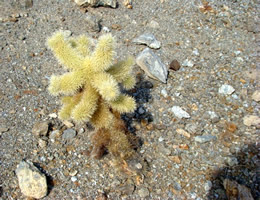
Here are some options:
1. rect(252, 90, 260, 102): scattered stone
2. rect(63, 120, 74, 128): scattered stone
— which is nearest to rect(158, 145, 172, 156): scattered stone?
rect(63, 120, 74, 128): scattered stone

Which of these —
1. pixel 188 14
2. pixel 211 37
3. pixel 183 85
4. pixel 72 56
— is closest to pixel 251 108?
pixel 183 85

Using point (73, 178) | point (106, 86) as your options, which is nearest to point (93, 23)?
point (106, 86)

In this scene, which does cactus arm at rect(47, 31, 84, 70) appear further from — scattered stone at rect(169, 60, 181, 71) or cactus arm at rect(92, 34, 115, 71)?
scattered stone at rect(169, 60, 181, 71)

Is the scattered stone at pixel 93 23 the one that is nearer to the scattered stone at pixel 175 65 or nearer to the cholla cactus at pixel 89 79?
the scattered stone at pixel 175 65

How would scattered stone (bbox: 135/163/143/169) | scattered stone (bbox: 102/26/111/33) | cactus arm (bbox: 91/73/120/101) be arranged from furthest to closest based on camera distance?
scattered stone (bbox: 102/26/111/33)
scattered stone (bbox: 135/163/143/169)
cactus arm (bbox: 91/73/120/101)

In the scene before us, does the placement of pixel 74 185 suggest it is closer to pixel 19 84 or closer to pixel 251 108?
pixel 19 84

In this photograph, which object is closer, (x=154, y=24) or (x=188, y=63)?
(x=188, y=63)

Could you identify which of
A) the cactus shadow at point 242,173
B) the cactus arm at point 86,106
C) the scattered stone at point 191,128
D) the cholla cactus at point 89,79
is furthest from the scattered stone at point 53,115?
the cactus shadow at point 242,173

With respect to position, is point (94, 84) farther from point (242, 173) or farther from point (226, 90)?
point (226, 90)
